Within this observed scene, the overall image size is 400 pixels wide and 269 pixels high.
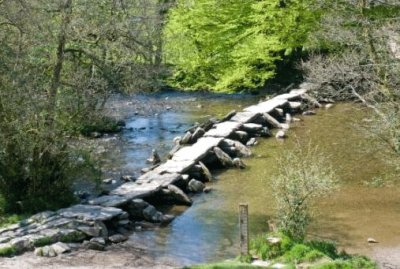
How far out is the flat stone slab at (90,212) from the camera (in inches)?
553

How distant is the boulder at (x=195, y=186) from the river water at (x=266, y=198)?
1.20 feet

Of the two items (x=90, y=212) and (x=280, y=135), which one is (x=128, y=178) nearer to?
(x=90, y=212)

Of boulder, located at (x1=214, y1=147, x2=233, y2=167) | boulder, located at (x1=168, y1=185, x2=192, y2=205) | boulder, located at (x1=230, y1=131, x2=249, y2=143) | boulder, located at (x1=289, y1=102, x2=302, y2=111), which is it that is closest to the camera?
boulder, located at (x1=168, y1=185, x2=192, y2=205)

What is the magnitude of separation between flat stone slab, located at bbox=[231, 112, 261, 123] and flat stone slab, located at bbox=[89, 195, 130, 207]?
10034 mm

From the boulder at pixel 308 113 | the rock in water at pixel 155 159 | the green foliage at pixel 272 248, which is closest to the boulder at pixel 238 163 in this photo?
the rock in water at pixel 155 159

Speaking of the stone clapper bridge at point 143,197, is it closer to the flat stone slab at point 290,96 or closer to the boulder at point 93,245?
the boulder at point 93,245

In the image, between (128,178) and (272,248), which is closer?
(272,248)

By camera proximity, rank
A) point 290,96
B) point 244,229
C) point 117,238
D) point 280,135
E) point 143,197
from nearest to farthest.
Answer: point 244,229, point 117,238, point 143,197, point 280,135, point 290,96

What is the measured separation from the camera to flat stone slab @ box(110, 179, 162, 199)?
16.0 meters

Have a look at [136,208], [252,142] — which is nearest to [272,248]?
[136,208]

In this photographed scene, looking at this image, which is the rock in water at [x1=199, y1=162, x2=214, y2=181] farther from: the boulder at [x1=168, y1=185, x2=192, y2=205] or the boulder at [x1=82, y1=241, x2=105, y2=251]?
the boulder at [x1=82, y1=241, x2=105, y2=251]

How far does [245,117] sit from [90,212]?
12.2 metres

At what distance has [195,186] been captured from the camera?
1764 cm

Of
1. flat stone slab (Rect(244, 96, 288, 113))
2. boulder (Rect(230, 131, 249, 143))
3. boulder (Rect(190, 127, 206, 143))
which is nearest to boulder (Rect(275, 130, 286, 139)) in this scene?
boulder (Rect(230, 131, 249, 143))
